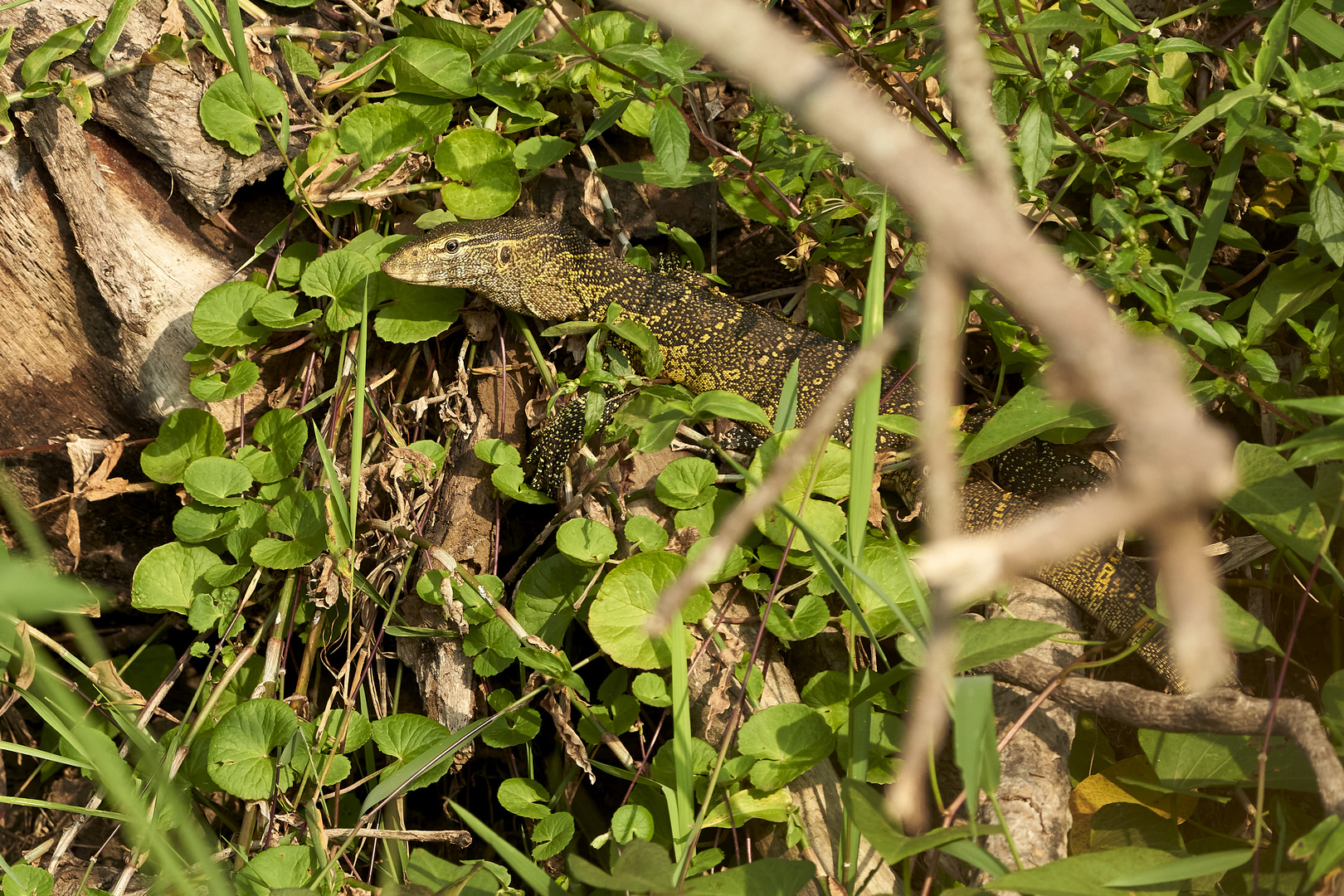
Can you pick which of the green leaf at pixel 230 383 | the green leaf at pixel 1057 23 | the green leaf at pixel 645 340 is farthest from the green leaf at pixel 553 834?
the green leaf at pixel 1057 23

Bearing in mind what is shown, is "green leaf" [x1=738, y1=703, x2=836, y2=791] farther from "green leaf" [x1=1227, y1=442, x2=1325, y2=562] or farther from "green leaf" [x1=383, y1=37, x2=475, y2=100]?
"green leaf" [x1=383, y1=37, x2=475, y2=100]

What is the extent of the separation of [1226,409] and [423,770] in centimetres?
349

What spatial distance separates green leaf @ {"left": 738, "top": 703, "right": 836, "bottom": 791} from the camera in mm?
2664

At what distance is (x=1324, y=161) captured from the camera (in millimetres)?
2777

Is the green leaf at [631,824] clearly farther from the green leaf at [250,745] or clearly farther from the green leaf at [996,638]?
the green leaf at [250,745]

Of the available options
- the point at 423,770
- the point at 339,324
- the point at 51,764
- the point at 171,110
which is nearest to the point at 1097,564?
the point at 423,770

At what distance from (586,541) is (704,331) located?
5.07 ft

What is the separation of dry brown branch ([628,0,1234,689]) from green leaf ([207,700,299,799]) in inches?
126

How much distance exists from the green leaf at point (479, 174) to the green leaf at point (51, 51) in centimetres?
140

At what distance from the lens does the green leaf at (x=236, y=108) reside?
3605 mm

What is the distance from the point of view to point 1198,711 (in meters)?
2.45

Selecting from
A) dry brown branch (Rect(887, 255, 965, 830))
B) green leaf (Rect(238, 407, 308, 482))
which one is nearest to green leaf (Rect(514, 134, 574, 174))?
green leaf (Rect(238, 407, 308, 482))

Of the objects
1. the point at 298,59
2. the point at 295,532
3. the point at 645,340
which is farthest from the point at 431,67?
the point at 295,532

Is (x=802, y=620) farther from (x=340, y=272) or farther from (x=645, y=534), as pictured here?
(x=340, y=272)
